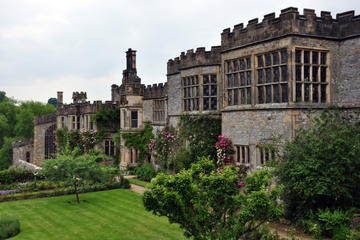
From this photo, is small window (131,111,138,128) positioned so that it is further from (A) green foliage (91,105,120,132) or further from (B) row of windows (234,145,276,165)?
(B) row of windows (234,145,276,165)

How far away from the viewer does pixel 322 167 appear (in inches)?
472

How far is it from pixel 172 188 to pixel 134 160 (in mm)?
21891

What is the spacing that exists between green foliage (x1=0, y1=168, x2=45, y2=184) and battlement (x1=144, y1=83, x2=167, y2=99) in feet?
32.1

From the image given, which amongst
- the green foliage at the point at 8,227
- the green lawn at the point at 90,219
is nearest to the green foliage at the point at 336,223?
the green lawn at the point at 90,219

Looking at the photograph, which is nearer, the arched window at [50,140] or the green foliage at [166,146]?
the green foliage at [166,146]

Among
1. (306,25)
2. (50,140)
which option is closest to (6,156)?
(50,140)

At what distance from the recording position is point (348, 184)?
11820 mm

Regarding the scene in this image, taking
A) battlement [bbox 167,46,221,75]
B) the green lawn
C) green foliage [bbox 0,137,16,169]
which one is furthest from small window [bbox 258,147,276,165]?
green foliage [bbox 0,137,16,169]

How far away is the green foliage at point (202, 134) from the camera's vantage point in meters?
19.2

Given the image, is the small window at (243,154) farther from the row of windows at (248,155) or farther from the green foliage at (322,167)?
the green foliage at (322,167)

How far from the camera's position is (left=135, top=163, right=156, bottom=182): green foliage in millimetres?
24688

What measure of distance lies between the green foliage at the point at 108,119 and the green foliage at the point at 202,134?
12974 mm

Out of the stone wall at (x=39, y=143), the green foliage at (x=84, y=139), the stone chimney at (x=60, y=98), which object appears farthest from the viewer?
the stone wall at (x=39, y=143)

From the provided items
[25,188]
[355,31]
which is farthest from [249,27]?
[25,188]
